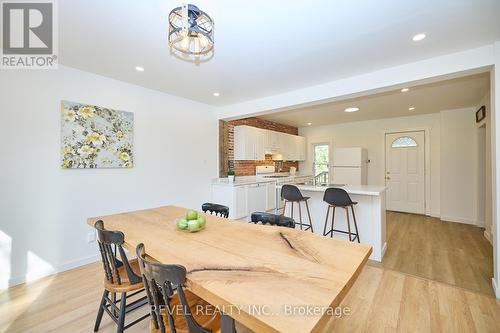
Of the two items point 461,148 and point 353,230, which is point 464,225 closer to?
point 461,148

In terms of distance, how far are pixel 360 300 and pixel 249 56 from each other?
2744mm

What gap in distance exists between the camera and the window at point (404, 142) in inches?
218

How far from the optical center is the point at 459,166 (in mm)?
4750

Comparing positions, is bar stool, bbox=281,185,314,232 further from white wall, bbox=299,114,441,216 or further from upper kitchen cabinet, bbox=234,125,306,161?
white wall, bbox=299,114,441,216

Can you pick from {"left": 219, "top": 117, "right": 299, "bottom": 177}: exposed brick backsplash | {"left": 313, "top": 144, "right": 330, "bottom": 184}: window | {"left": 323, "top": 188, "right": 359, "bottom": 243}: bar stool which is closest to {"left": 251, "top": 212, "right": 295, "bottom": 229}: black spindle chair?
{"left": 323, "top": 188, "right": 359, "bottom": 243}: bar stool

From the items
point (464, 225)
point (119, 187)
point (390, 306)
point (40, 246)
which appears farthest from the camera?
point (464, 225)

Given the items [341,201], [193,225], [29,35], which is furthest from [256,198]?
[29,35]

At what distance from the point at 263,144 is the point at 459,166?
4324 mm

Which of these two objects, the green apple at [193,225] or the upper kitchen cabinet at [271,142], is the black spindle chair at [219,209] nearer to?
the green apple at [193,225]

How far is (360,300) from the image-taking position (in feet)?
6.92

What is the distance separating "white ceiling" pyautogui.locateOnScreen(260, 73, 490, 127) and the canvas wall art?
328cm

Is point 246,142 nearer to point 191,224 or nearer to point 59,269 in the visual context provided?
point 191,224

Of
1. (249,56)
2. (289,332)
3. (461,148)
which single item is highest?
(249,56)

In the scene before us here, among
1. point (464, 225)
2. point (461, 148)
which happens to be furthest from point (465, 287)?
point (461, 148)
